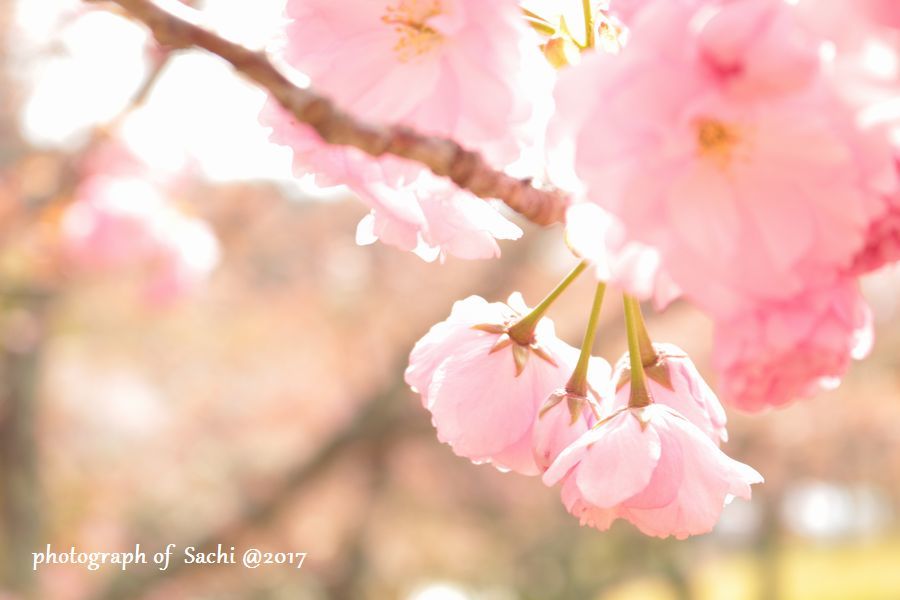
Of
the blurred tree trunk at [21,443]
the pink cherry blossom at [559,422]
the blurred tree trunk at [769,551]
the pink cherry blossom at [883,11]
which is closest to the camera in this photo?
the pink cherry blossom at [883,11]

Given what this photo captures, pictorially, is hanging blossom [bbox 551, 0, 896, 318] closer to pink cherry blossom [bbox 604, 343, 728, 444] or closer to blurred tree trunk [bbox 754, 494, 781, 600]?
pink cherry blossom [bbox 604, 343, 728, 444]

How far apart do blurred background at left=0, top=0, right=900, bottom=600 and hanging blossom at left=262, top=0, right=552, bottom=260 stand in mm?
2373

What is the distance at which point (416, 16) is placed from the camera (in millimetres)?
519

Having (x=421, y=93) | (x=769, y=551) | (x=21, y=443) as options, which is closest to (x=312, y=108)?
(x=421, y=93)

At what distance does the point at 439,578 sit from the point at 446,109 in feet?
22.6

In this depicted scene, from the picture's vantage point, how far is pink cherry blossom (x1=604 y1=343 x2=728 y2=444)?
0.65 meters

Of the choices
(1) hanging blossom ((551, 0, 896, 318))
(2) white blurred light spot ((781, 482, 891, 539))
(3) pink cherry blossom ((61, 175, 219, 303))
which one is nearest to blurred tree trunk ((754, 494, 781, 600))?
(2) white blurred light spot ((781, 482, 891, 539))

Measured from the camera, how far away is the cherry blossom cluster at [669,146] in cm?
36

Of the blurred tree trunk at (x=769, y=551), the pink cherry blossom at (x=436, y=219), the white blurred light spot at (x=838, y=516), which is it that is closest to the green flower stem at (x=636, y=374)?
the pink cherry blossom at (x=436, y=219)

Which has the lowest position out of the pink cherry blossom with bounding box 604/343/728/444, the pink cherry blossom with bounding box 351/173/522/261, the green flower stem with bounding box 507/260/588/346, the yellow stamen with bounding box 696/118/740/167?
the pink cherry blossom with bounding box 604/343/728/444

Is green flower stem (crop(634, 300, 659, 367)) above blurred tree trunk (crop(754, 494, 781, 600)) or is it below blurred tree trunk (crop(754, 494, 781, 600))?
above

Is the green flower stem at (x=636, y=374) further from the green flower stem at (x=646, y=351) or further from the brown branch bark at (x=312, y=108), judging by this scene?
the brown branch bark at (x=312, y=108)

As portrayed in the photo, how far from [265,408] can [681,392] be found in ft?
20.5

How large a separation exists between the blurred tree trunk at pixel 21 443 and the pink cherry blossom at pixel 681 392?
126 inches
